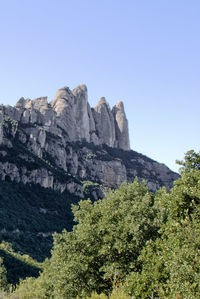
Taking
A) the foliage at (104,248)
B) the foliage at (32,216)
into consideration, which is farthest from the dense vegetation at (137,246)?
the foliage at (32,216)

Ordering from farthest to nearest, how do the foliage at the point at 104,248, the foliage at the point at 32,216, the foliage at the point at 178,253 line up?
1. the foliage at the point at 32,216
2. the foliage at the point at 104,248
3. the foliage at the point at 178,253

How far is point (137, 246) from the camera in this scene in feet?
68.7

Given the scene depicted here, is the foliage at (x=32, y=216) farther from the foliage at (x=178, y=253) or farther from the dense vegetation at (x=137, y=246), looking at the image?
the foliage at (x=178, y=253)

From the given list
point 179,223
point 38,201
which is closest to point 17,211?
point 38,201

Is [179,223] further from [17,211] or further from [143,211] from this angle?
[17,211]

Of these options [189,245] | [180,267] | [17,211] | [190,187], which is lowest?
[17,211]

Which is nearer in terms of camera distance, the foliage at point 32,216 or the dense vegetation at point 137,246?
the dense vegetation at point 137,246

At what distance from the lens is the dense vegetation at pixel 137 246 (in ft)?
50.1

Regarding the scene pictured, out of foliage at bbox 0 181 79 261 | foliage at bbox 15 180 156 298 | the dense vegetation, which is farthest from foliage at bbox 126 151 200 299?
foliage at bbox 0 181 79 261

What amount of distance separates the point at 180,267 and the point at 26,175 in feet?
488

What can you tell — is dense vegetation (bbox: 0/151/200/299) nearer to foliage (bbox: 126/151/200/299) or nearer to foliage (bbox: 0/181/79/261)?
foliage (bbox: 126/151/200/299)

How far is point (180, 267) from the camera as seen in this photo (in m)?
14.9

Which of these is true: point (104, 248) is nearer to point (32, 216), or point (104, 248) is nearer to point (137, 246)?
point (137, 246)

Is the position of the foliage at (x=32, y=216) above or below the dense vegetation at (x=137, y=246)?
below
